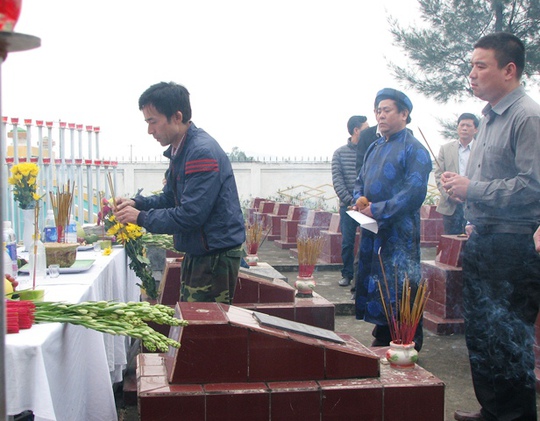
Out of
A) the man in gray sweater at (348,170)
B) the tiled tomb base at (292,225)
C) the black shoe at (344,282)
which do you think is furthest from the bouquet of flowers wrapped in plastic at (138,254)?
the tiled tomb base at (292,225)

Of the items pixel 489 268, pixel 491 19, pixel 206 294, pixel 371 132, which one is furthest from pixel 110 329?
pixel 491 19

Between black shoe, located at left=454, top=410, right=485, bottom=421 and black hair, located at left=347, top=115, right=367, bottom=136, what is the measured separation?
14.2 feet

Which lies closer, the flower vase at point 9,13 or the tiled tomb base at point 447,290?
the flower vase at point 9,13

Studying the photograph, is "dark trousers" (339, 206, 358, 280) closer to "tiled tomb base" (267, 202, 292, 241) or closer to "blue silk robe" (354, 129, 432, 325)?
"blue silk robe" (354, 129, 432, 325)

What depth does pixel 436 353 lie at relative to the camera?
497 cm

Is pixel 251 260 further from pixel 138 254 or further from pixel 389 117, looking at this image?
pixel 389 117

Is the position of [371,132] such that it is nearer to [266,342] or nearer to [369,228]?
[369,228]

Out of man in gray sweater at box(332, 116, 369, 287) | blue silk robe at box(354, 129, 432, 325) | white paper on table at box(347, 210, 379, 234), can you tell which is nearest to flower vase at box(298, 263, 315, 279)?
blue silk robe at box(354, 129, 432, 325)

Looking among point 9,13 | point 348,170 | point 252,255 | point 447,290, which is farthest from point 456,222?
point 9,13

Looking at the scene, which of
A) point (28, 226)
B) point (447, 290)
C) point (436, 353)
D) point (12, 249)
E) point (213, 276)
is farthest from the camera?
point (447, 290)

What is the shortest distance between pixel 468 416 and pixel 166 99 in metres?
2.34

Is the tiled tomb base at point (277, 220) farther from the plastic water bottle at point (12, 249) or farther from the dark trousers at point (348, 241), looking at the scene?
the plastic water bottle at point (12, 249)

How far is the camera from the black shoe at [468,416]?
3432 millimetres

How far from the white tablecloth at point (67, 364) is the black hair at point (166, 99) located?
3.24ft
